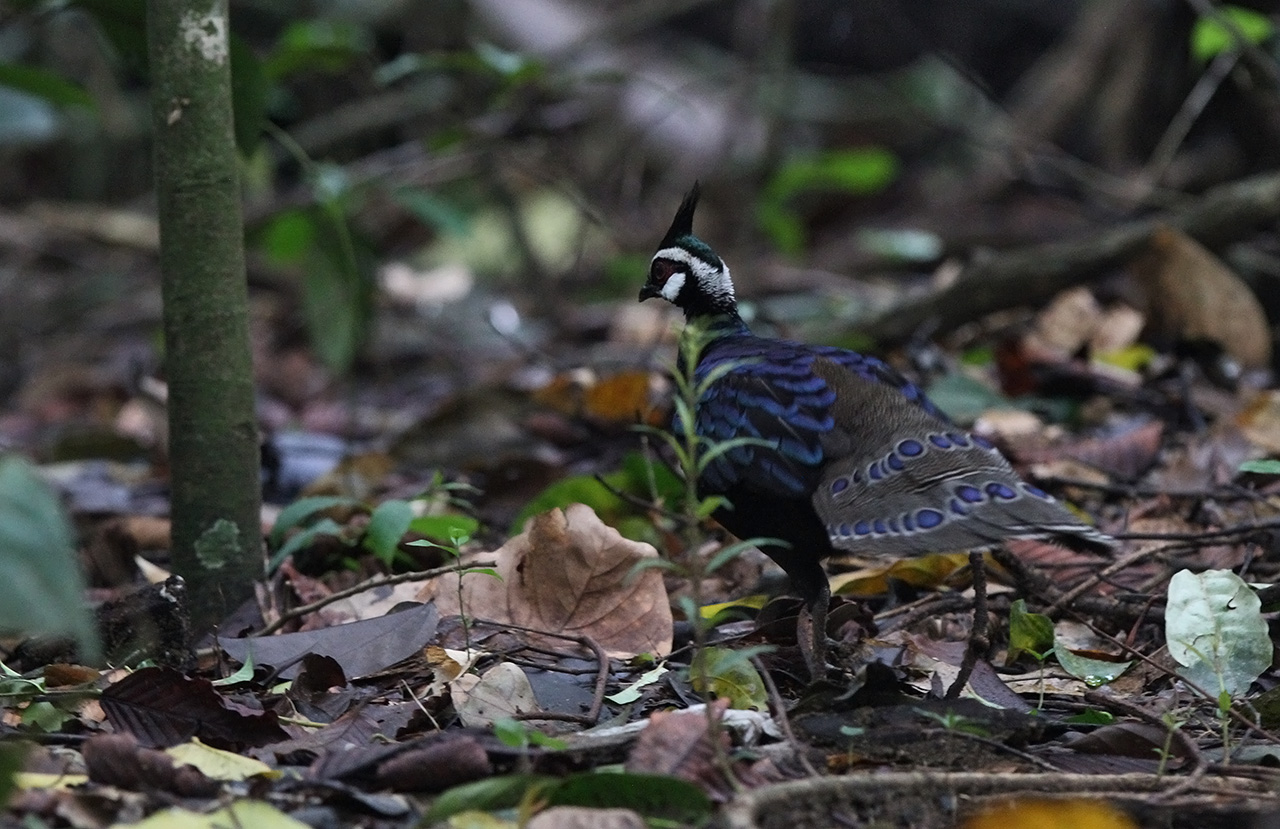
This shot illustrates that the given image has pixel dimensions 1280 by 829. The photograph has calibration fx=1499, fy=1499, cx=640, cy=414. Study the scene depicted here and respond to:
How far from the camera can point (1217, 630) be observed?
9.59 feet

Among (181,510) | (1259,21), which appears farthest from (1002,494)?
(1259,21)

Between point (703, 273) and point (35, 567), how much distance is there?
7.69 ft

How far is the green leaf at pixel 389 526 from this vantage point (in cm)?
361

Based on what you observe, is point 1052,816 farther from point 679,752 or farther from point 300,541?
point 300,541

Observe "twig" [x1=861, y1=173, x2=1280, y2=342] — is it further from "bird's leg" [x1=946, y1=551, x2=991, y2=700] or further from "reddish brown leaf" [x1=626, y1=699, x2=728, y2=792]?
"reddish brown leaf" [x1=626, y1=699, x2=728, y2=792]

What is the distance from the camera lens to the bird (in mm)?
2787

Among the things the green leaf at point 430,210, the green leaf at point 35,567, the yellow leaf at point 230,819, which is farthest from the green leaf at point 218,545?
the green leaf at point 430,210

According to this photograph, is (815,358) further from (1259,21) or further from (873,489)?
(1259,21)

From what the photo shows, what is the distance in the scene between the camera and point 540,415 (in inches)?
219

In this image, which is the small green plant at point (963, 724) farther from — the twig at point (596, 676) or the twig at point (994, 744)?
the twig at point (596, 676)

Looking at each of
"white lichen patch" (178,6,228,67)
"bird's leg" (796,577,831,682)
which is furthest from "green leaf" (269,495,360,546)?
"bird's leg" (796,577,831,682)

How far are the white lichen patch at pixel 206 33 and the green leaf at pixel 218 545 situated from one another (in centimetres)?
107

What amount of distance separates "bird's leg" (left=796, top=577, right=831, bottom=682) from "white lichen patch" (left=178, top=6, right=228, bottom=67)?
180 cm

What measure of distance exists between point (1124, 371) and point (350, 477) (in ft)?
9.21
